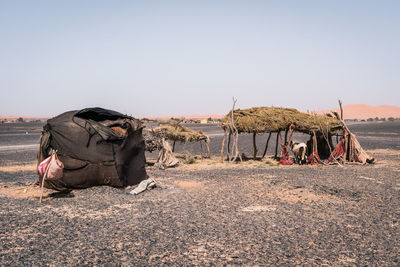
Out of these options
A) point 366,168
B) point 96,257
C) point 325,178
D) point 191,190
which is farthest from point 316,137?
point 96,257

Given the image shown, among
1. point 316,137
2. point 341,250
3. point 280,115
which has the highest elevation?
point 280,115

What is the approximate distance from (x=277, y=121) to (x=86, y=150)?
10.2 meters

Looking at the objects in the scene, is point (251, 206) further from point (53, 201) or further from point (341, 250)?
point (53, 201)

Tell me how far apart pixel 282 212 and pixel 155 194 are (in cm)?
379

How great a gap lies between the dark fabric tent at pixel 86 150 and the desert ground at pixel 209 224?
40 cm

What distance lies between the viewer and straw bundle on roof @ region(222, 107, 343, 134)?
16.8m

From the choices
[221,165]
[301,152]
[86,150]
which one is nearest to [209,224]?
[86,150]

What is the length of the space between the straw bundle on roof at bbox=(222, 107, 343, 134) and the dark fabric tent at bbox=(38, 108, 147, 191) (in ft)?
26.1

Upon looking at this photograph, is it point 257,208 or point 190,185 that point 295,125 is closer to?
point 190,185

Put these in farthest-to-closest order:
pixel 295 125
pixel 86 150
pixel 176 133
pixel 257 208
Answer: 1. pixel 176 133
2. pixel 295 125
3. pixel 86 150
4. pixel 257 208

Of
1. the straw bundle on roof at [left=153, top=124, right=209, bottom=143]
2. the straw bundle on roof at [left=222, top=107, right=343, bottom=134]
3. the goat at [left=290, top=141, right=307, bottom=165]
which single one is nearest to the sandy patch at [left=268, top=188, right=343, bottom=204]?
the goat at [left=290, top=141, right=307, bottom=165]

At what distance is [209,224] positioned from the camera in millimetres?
6730

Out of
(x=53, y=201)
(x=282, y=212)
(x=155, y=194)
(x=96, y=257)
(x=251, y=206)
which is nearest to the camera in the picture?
(x=96, y=257)

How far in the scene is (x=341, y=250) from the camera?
17.8 feet
